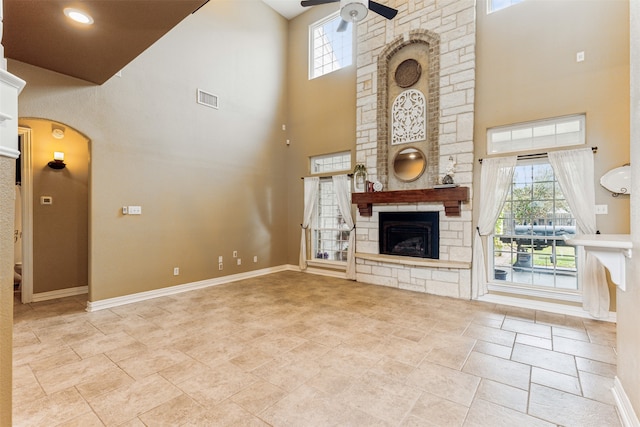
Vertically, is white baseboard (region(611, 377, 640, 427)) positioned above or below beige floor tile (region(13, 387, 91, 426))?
above

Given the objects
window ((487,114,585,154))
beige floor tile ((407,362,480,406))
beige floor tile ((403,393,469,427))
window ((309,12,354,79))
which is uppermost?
window ((309,12,354,79))

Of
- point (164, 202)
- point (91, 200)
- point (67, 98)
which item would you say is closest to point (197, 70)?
point (67, 98)

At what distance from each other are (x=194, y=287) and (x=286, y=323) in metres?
2.37

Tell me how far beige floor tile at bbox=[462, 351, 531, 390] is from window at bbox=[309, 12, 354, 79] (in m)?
5.73

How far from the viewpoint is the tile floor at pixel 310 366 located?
1.98 metres

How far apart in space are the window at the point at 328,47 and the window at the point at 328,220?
1964mm

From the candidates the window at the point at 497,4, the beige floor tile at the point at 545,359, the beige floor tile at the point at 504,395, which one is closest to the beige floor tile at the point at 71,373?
the beige floor tile at the point at 504,395

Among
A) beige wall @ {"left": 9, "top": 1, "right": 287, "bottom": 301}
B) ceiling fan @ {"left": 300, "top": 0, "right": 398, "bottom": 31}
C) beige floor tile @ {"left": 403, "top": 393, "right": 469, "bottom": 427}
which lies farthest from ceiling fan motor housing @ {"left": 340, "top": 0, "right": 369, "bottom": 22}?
beige floor tile @ {"left": 403, "top": 393, "right": 469, "bottom": 427}

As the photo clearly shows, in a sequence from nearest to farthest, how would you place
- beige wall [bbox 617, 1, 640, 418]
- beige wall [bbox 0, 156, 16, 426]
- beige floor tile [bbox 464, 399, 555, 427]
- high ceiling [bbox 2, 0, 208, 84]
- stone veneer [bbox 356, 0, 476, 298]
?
beige wall [bbox 0, 156, 16, 426] < beige wall [bbox 617, 1, 640, 418] < beige floor tile [bbox 464, 399, 555, 427] < high ceiling [bbox 2, 0, 208, 84] < stone veneer [bbox 356, 0, 476, 298]

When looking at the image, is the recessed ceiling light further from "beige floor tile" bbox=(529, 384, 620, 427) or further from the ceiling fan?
"beige floor tile" bbox=(529, 384, 620, 427)

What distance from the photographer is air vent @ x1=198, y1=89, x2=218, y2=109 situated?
17.3 ft

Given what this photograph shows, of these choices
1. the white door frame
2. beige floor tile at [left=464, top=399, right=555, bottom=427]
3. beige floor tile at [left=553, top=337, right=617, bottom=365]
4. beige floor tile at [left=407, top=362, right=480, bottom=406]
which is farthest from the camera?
the white door frame

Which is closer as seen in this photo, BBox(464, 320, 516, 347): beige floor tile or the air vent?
BBox(464, 320, 516, 347): beige floor tile

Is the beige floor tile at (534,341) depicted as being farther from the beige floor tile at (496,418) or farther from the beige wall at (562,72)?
the beige wall at (562,72)
